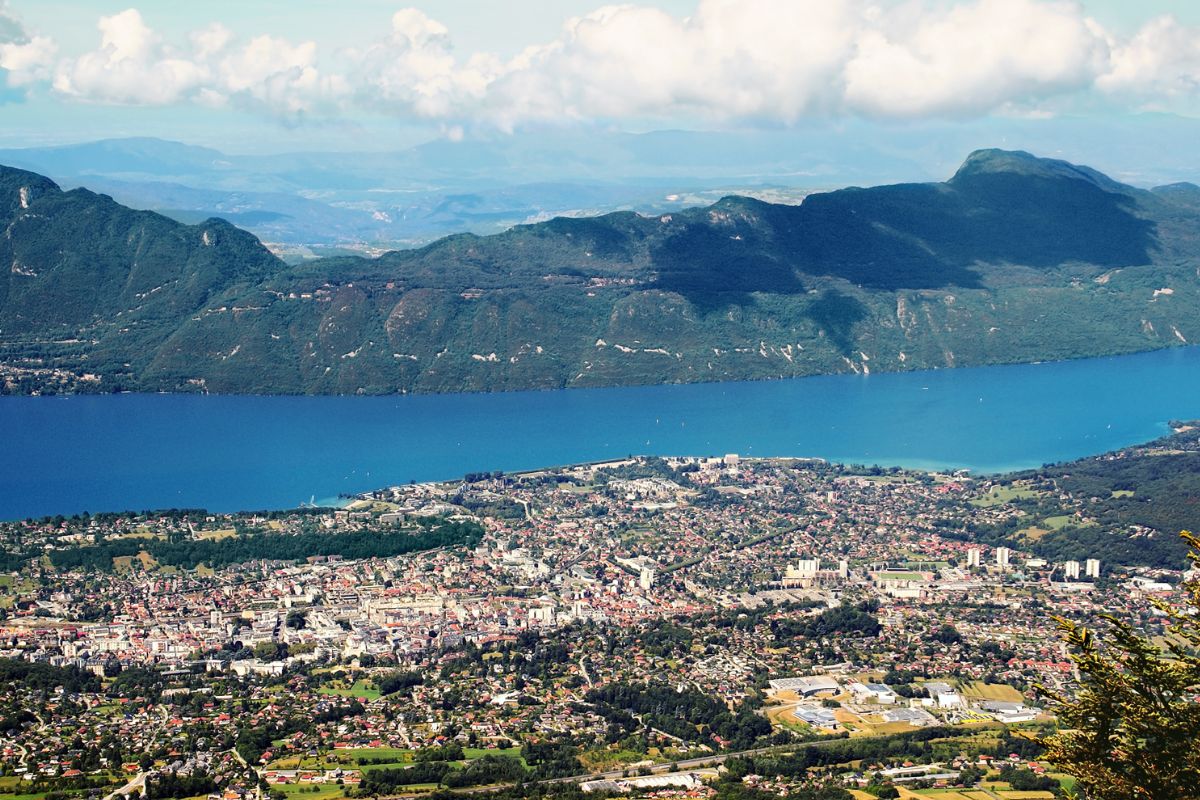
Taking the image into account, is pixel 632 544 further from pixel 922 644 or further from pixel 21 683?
pixel 21 683

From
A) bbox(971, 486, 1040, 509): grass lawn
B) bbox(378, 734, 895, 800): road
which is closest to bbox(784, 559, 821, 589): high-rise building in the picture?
bbox(971, 486, 1040, 509): grass lawn

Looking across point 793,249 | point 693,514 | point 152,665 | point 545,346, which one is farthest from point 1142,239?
point 152,665

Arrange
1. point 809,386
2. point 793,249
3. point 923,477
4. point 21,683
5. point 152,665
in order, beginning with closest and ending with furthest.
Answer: point 21,683
point 152,665
point 923,477
point 809,386
point 793,249

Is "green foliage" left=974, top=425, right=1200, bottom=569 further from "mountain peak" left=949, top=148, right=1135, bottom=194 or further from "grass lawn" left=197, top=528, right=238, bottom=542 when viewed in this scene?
"mountain peak" left=949, top=148, right=1135, bottom=194

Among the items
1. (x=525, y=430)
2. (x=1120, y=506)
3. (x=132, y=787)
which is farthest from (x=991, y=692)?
(x=525, y=430)

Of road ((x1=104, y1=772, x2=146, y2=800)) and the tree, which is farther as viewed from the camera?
road ((x1=104, y1=772, x2=146, y2=800))

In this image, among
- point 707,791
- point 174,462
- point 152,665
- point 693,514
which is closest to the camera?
point 707,791

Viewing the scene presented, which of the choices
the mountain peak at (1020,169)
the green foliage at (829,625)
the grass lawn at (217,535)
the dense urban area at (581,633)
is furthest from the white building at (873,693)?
the mountain peak at (1020,169)
